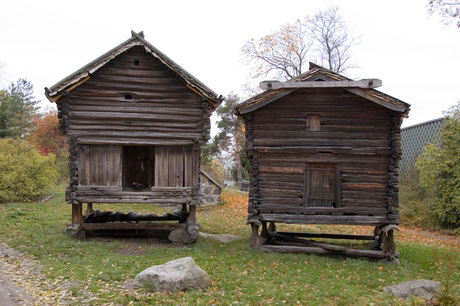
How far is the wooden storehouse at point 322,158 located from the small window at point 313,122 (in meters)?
0.02

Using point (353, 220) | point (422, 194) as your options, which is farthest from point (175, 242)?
point (422, 194)

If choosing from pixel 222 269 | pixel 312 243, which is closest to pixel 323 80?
pixel 312 243

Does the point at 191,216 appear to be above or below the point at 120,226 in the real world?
above

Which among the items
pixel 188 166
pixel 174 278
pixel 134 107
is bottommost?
pixel 174 278

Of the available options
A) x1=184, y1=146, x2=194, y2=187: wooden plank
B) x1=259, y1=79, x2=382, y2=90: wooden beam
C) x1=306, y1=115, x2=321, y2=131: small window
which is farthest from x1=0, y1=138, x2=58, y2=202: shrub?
x1=306, y1=115, x2=321, y2=131: small window

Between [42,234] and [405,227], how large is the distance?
2076 centimetres

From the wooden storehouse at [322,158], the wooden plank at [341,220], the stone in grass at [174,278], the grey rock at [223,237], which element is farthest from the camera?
the grey rock at [223,237]

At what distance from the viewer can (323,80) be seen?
1370cm

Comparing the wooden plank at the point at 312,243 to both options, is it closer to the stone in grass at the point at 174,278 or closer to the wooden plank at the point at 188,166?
the wooden plank at the point at 188,166

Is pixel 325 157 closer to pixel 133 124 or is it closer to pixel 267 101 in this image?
pixel 267 101

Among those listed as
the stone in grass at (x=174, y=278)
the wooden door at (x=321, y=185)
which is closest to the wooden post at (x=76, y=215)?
the stone in grass at (x=174, y=278)

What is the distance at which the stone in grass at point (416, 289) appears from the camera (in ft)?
29.7

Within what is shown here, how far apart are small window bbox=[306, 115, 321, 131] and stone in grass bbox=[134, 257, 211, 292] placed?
6856mm

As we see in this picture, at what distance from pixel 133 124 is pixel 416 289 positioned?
10.3 m
